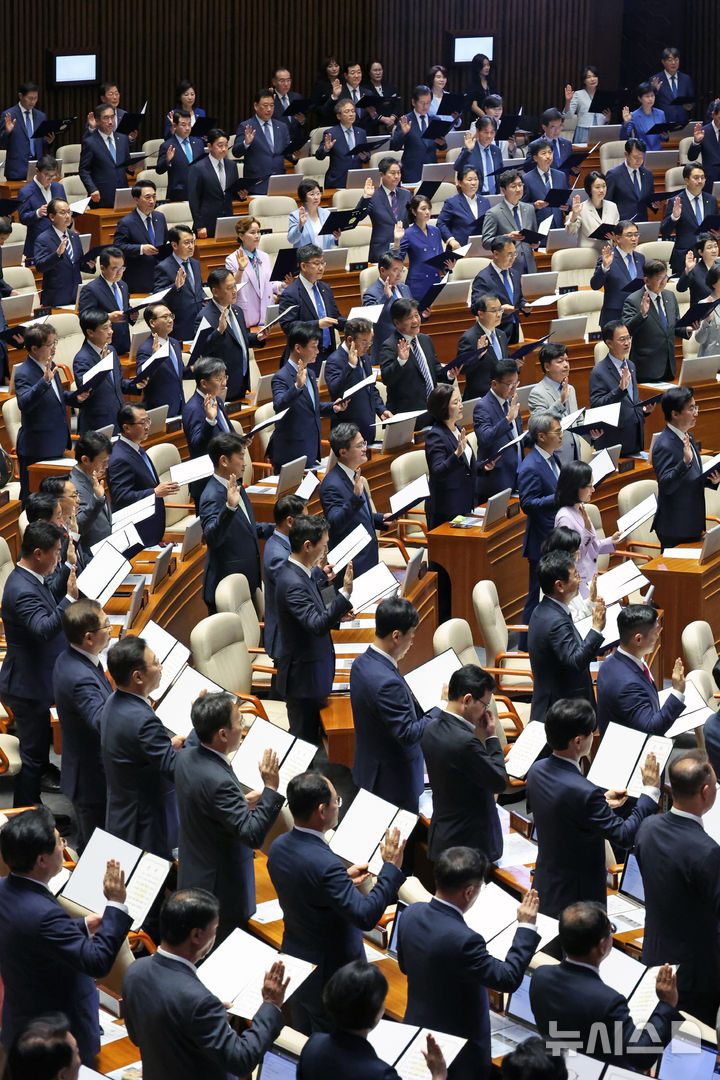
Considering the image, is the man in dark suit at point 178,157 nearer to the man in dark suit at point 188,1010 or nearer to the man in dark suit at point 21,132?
the man in dark suit at point 21,132

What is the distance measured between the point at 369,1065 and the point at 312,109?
39.1 feet

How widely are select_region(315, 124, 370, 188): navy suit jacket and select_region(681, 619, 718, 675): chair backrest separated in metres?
7.60

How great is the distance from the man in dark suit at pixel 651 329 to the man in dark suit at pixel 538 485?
2807 mm

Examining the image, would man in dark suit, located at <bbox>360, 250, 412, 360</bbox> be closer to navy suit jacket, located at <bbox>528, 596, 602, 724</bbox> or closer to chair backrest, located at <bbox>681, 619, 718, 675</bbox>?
chair backrest, located at <bbox>681, 619, 718, 675</bbox>

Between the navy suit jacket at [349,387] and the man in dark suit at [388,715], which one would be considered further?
the navy suit jacket at [349,387]

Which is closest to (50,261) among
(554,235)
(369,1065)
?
(554,235)

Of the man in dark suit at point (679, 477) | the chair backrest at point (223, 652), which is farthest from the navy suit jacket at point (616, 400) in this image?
the chair backrest at point (223, 652)

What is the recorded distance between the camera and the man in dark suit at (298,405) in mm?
8188

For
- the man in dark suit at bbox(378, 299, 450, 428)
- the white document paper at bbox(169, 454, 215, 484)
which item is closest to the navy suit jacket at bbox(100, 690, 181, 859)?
the white document paper at bbox(169, 454, 215, 484)

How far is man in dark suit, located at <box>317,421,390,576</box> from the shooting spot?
698 cm

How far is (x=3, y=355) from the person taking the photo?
905 centimetres

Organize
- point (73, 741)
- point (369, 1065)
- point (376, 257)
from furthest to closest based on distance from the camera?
1. point (376, 257)
2. point (73, 741)
3. point (369, 1065)

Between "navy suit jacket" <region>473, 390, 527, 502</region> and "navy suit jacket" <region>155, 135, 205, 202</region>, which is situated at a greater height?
"navy suit jacket" <region>155, 135, 205, 202</region>

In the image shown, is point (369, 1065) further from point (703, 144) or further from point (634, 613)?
point (703, 144)
